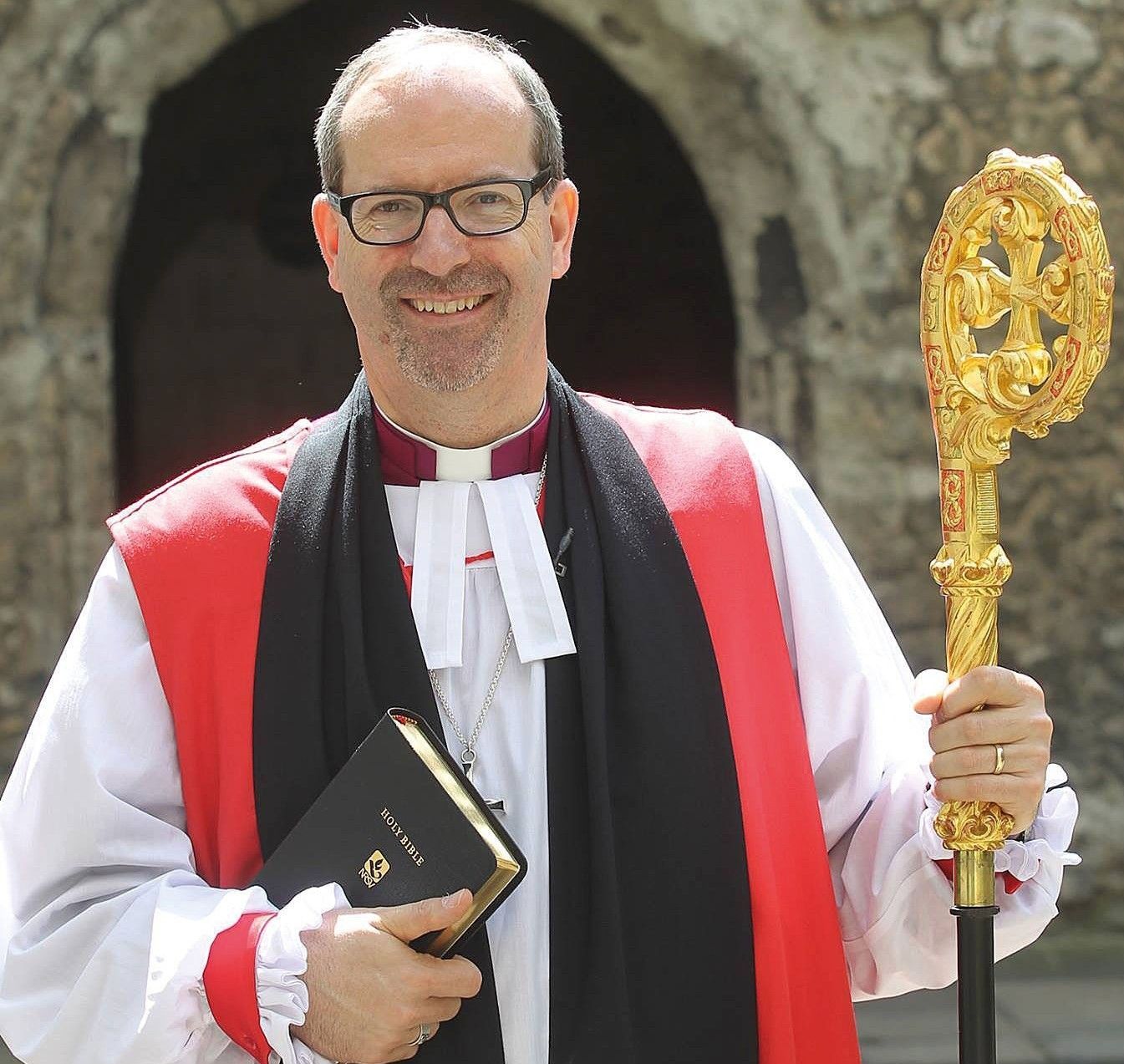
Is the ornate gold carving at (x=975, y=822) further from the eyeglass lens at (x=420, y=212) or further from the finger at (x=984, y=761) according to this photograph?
the eyeglass lens at (x=420, y=212)

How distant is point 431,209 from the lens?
198 centimetres

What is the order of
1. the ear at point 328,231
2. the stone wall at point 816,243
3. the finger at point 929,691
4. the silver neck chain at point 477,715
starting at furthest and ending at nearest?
the stone wall at point 816,243 → the ear at point 328,231 → the silver neck chain at point 477,715 → the finger at point 929,691

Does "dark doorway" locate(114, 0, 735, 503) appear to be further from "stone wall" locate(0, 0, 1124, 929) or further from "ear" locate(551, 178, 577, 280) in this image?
"ear" locate(551, 178, 577, 280)

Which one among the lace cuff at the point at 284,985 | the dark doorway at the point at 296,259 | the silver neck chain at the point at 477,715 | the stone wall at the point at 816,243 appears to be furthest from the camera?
the dark doorway at the point at 296,259

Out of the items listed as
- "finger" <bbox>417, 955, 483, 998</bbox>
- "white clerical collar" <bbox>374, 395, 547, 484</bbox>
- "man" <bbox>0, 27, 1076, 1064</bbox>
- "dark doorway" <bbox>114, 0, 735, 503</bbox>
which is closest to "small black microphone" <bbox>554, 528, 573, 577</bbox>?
"man" <bbox>0, 27, 1076, 1064</bbox>

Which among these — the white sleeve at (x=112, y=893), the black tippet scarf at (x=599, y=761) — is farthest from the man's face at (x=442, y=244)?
the white sleeve at (x=112, y=893)

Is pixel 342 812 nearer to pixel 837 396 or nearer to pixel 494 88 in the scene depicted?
pixel 494 88

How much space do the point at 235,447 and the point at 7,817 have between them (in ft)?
17.0

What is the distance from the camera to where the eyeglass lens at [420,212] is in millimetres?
1988

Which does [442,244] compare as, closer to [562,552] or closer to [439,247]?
[439,247]

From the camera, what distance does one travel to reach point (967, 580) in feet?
6.16

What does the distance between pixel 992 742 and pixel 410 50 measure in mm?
1063

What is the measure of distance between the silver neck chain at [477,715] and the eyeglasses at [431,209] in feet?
1.57

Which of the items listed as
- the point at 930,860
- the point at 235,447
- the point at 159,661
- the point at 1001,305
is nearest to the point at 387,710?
the point at 159,661
